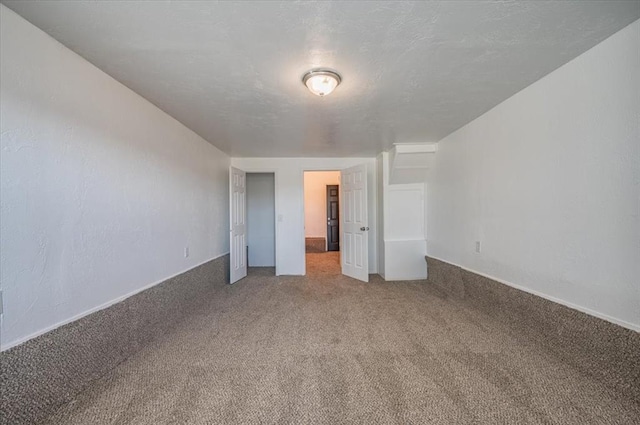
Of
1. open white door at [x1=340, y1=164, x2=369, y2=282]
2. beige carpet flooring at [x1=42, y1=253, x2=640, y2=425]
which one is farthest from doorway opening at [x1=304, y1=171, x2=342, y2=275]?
beige carpet flooring at [x1=42, y1=253, x2=640, y2=425]

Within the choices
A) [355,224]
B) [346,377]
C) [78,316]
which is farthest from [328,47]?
[355,224]

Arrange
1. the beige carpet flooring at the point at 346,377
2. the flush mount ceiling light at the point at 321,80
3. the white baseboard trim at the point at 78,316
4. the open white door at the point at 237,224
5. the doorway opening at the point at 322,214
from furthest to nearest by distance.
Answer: the doorway opening at the point at 322,214
the open white door at the point at 237,224
the flush mount ceiling light at the point at 321,80
the beige carpet flooring at the point at 346,377
the white baseboard trim at the point at 78,316

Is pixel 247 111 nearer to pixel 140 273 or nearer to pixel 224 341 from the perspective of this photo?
pixel 140 273

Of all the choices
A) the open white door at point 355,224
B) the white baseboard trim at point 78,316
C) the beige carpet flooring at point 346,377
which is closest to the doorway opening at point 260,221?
the open white door at point 355,224

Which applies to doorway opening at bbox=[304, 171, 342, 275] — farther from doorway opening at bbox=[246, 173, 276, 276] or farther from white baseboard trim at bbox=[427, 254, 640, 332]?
white baseboard trim at bbox=[427, 254, 640, 332]

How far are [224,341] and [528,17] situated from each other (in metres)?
3.17

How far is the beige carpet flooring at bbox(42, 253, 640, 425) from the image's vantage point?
1.54 meters

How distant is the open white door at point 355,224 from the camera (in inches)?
180

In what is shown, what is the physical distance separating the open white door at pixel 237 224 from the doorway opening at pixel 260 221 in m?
0.94

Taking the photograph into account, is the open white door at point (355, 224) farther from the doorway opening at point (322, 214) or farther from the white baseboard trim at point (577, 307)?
the doorway opening at point (322, 214)

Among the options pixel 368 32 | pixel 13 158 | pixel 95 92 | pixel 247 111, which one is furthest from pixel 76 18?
pixel 368 32

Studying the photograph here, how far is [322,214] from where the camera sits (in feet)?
26.9

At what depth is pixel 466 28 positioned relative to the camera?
1539 mm

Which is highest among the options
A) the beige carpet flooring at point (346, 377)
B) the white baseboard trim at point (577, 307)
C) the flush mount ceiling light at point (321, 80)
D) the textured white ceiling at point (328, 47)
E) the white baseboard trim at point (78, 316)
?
the textured white ceiling at point (328, 47)
